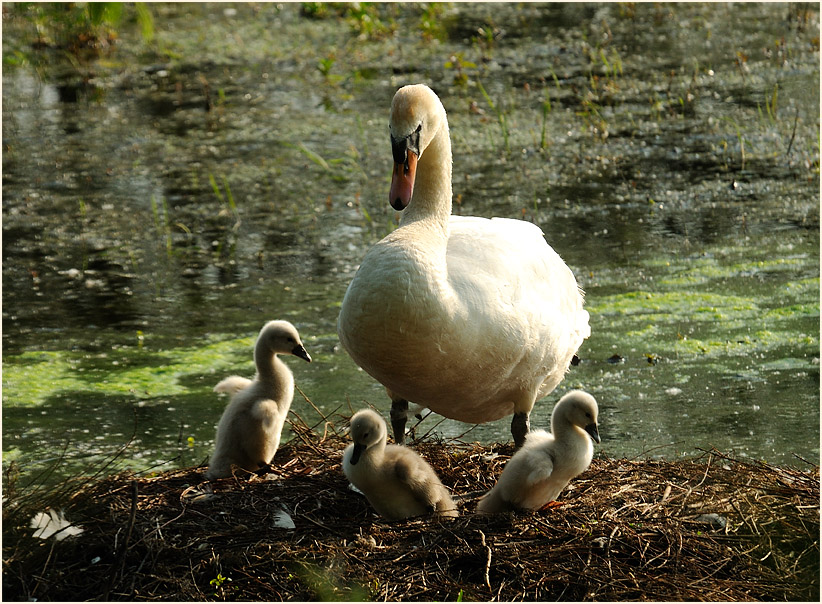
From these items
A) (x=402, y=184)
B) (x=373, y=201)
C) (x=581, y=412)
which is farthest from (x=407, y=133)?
(x=373, y=201)

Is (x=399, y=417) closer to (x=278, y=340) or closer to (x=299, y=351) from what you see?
(x=299, y=351)

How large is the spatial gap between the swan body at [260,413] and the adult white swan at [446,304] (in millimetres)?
616

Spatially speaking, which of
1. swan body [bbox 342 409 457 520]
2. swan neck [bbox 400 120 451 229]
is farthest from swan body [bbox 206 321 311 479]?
swan neck [bbox 400 120 451 229]

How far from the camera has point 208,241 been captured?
9508mm

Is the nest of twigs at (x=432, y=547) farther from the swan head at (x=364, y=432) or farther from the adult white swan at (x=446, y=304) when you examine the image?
the adult white swan at (x=446, y=304)

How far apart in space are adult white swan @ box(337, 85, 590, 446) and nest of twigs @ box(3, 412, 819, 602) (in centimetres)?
58

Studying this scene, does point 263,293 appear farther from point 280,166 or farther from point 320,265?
point 280,166

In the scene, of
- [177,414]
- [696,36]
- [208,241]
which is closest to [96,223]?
[208,241]

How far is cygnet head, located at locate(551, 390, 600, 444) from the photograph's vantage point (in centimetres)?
498

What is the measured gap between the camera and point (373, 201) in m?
10.0

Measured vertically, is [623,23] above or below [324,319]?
above

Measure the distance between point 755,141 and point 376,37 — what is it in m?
5.95

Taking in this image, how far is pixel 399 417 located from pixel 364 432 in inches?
26.9

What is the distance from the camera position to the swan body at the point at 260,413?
18.0 ft
